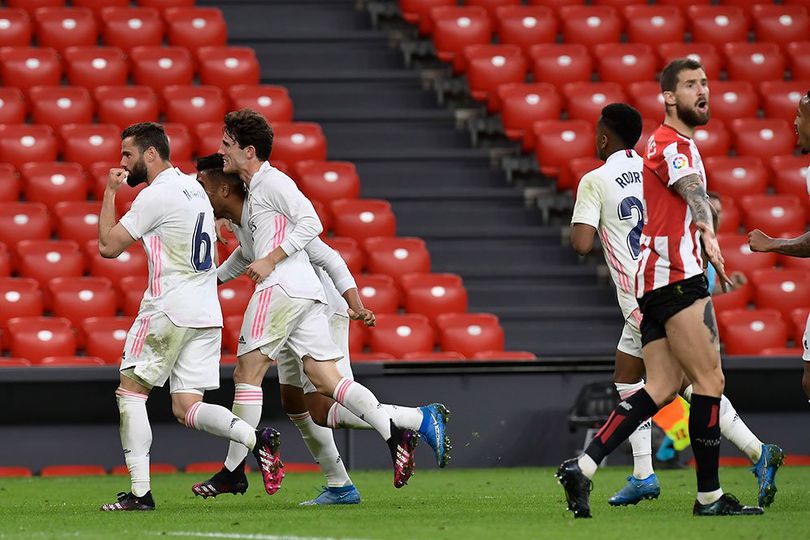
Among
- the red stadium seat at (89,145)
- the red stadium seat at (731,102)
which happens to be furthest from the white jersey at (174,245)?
the red stadium seat at (731,102)

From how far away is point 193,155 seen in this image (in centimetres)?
1357

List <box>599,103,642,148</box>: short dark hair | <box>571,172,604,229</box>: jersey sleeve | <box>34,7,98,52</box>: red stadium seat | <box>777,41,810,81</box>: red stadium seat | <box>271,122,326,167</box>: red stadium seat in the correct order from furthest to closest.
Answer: <box>777,41,810,81</box>: red stadium seat, <box>34,7,98,52</box>: red stadium seat, <box>271,122,326,167</box>: red stadium seat, <box>599,103,642,148</box>: short dark hair, <box>571,172,604,229</box>: jersey sleeve

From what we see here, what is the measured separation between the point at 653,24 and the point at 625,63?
993mm

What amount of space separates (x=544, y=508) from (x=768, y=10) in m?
10.8

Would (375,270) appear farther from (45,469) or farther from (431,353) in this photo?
(45,469)

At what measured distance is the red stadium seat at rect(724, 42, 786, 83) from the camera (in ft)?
51.6

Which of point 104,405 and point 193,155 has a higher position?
point 193,155

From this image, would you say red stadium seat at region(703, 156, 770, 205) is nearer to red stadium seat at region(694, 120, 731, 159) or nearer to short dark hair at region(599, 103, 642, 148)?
red stadium seat at region(694, 120, 731, 159)

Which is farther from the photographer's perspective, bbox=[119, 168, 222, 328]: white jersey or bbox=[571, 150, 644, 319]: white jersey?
bbox=[571, 150, 644, 319]: white jersey

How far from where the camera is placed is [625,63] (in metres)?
15.3

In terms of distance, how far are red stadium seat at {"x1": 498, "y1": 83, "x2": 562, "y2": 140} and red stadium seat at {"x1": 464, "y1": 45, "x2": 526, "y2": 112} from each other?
10.6 inches

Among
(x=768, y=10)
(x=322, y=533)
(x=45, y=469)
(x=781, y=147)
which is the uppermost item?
(x=768, y=10)

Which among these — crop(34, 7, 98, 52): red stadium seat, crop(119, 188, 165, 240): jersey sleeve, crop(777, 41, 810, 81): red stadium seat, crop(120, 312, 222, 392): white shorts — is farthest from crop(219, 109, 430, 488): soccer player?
crop(777, 41, 810, 81): red stadium seat

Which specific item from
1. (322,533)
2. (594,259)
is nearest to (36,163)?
(594,259)
